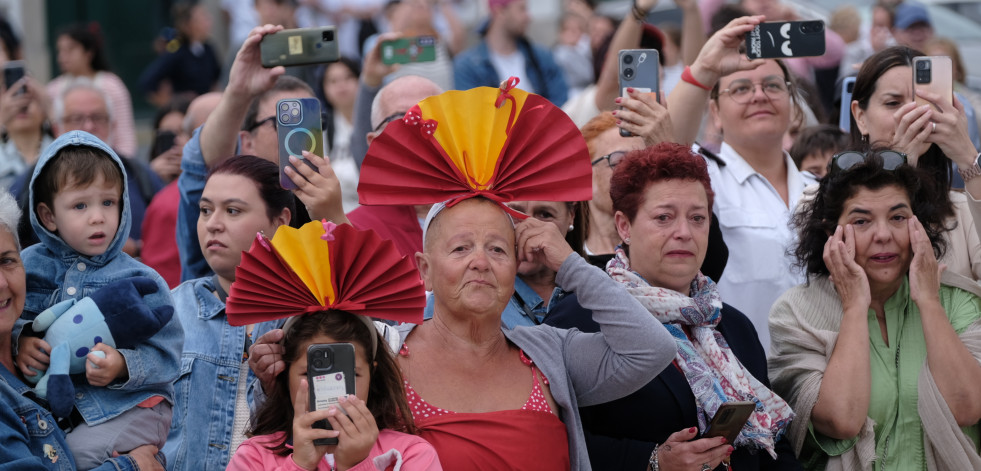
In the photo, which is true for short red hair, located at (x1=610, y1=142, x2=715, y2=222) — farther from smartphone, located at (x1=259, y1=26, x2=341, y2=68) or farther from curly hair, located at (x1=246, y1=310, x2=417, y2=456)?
smartphone, located at (x1=259, y1=26, x2=341, y2=68)

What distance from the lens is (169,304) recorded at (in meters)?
4.00

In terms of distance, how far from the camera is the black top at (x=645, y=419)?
3.86 metres

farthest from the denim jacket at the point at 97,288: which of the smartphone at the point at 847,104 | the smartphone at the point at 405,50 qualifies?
the smartphone at the point at 847,104

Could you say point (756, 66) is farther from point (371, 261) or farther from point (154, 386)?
point (154, 386)

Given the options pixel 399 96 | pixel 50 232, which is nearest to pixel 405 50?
pixel 399 96

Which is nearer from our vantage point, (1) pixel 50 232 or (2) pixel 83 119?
(1) pixel 50 232

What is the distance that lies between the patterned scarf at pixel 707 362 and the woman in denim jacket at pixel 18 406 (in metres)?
1.72

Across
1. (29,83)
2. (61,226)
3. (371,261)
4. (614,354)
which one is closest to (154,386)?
(61,226)

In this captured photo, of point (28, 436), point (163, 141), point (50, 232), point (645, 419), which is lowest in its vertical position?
point (645, 419)

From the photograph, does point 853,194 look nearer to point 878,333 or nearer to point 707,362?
point 878,333

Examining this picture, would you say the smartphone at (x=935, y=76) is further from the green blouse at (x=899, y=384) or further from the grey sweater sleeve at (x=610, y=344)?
the grey sweater sleeve at (x=610, y=344)

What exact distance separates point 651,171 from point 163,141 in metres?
3.98

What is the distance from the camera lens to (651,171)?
4.14 m

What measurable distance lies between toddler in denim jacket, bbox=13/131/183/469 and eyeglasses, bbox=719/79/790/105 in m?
2.62
